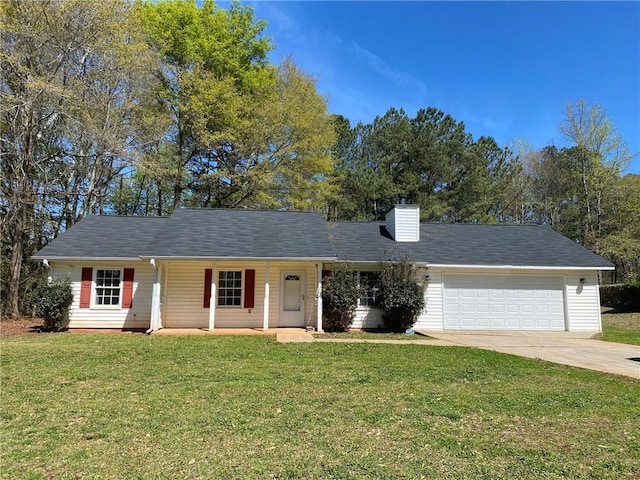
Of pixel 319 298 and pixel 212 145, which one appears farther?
pixel 212 145

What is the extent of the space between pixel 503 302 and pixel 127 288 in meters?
13.6

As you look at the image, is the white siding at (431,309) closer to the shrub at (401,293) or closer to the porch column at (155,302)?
the shrub at (401,293)

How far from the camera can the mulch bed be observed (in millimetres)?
12641

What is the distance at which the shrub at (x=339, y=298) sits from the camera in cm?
1356

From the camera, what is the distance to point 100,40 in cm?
1708

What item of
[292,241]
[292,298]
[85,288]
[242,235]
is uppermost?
[242,235]

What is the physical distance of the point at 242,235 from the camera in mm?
14656

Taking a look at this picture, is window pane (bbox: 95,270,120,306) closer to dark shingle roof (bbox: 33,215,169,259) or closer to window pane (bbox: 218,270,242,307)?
dark shingle roof (bbox: 33,215,169,259)

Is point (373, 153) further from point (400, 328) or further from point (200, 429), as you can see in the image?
point (200, 429)

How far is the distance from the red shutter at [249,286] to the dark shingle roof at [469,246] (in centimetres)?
318

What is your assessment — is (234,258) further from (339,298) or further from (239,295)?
(339,298)

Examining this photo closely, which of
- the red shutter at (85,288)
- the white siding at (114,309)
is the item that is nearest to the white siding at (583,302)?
the white siding at (114,309)

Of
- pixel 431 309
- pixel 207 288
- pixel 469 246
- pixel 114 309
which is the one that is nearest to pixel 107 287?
pixel 114 309

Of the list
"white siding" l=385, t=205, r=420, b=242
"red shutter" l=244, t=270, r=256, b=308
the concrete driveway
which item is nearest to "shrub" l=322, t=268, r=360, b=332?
"red shutter" l=244, t=270, r=256, b=308
